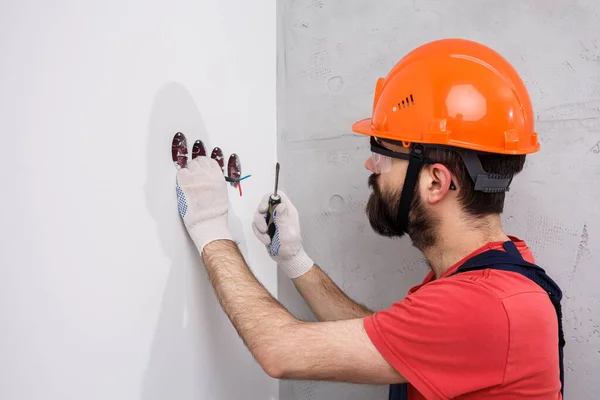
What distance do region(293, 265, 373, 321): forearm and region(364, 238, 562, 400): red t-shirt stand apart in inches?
20.2

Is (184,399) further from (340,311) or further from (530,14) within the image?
(530,14)

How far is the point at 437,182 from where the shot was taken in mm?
1157

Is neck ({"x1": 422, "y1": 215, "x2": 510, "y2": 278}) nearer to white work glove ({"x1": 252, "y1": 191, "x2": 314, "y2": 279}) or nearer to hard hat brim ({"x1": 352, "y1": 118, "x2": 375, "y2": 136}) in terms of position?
hard hat brim ({"x1": 352, "y1": 118, "x2": 375, "y2": 136})

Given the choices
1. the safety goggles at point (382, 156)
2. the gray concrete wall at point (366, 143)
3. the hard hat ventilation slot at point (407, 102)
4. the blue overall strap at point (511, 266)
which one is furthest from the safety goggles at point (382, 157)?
the gray concrete wall at point (366, 143)

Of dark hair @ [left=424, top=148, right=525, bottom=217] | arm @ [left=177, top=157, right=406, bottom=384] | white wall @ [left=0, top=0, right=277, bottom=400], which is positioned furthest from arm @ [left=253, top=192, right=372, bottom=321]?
dark hair @ [left=424, top=148, right=525, bottom=217]

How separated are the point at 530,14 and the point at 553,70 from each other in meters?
0.18

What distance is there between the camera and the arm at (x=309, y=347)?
97cm

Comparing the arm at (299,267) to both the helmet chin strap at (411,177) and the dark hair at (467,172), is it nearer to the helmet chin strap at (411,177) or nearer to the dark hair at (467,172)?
A: the helmet chin strap at (411,177)

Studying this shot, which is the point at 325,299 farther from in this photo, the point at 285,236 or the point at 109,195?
the point at 109,195

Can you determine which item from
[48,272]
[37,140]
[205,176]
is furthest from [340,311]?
[37,140]

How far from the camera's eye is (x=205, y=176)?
1209mm

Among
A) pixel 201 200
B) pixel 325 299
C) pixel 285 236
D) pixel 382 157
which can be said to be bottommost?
pixel 325 299

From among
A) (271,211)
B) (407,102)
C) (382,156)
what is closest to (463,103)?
(407,102)

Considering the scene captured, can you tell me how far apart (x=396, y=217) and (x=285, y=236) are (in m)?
0.38
